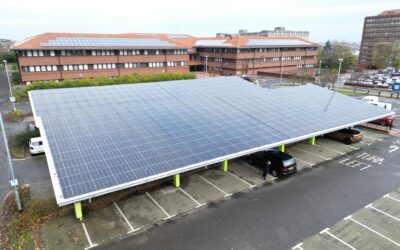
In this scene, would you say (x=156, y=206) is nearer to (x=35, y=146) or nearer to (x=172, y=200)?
(x=172, y=200)

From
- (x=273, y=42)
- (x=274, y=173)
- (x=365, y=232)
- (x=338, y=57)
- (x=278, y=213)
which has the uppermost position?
(x=273, y=42)

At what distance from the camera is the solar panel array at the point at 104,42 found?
185 feet

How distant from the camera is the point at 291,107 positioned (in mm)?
27656

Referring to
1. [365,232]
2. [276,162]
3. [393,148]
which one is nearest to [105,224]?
[276,162]

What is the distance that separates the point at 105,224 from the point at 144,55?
56.9 m

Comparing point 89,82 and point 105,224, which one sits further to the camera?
point 89,82

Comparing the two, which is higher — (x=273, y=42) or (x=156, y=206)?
(x=273, y=42)

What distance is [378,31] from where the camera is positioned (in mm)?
127188

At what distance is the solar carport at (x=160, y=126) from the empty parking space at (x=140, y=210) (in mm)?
2418

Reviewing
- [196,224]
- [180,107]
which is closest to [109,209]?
[196,224]

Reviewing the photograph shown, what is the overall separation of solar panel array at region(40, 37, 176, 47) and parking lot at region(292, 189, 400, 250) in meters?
58.1

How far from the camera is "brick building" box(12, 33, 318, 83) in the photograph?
181 ft

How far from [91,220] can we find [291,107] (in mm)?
20920

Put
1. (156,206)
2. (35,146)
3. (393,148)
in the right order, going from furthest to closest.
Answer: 1. (393,148)
2. (35,146)
3. (156,206)
